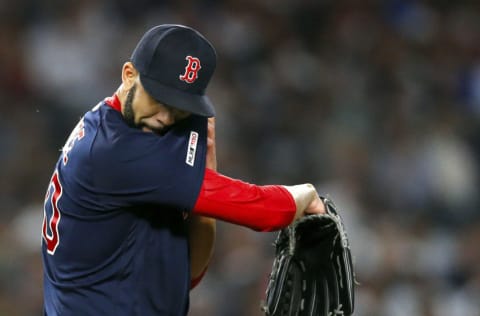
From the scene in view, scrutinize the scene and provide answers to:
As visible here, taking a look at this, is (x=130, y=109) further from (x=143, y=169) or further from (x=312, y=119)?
(x=312, y=119)

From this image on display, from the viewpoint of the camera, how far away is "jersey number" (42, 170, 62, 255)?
303 centimetres

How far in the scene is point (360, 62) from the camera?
26.9 feet

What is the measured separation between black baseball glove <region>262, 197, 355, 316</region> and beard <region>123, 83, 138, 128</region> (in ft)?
2.10

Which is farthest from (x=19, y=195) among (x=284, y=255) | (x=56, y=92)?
(x=284, y=255)

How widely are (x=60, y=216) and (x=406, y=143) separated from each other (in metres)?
4.68

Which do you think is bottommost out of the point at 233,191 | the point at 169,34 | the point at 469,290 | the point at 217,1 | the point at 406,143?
the point at 233,191

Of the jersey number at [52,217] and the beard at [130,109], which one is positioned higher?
the beard at [130,109]

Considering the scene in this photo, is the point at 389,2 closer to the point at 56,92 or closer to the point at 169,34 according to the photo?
the point at 56,92

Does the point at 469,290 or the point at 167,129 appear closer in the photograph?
the point at 167,129

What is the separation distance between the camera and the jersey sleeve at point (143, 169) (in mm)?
2852

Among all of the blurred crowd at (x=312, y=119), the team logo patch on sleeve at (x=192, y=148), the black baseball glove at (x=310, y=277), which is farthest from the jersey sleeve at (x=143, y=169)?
the blurred crowd at (x=312, y=119)

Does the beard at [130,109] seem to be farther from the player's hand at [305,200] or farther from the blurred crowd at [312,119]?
the blurred crowd at [312,119]

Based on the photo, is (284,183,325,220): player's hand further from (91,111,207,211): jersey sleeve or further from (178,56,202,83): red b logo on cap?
(178,56,202,83): red b logo on cap

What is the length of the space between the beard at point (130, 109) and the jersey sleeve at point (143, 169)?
0.07 feet
